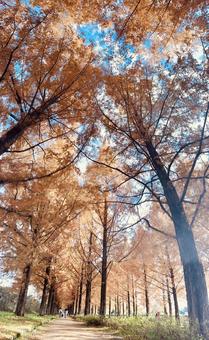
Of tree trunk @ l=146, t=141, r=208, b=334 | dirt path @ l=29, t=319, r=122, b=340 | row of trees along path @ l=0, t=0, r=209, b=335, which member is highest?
row of trees along path @ l=0, t=0, r=209, b=335

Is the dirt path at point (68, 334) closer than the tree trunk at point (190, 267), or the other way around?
the tree trunk at point (190, 267)

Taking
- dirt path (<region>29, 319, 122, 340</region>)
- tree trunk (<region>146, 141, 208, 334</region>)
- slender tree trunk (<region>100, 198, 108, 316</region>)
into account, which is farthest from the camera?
slender tree trunk (<region>100, 198, 108, 316</region>)

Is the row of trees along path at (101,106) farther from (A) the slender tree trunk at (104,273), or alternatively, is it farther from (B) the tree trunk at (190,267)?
(A) the slender tree trunk at (104,273)

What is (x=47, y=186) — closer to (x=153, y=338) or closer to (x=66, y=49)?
(x=66, y=49)

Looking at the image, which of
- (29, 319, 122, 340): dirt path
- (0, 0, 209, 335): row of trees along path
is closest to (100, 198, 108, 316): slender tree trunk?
(29, 319, 122, 340): dirt path

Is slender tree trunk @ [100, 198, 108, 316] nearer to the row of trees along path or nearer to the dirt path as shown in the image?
the dirt path

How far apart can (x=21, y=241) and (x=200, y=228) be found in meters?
7.60

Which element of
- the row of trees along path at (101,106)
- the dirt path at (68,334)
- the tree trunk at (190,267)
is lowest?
the dirt path at (68,334)

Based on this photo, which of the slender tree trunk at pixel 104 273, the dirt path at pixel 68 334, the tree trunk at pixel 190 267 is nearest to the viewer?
the tree trunk at pixel 190 267

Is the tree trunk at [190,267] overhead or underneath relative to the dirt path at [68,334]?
overhead

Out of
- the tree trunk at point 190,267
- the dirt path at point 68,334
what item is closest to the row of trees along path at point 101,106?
the tree trunk at point 190,267

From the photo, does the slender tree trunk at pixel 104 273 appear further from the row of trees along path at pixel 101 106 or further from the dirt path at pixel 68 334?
the row of trees along path at pixel 101 106

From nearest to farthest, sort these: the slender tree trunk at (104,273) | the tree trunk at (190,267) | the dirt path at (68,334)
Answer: the tree trunk at (190,267) < the dirt path at (68,334) < the slender tree trunk at (104,273)

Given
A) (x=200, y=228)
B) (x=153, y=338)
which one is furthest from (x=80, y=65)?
(x=200, y=228)
